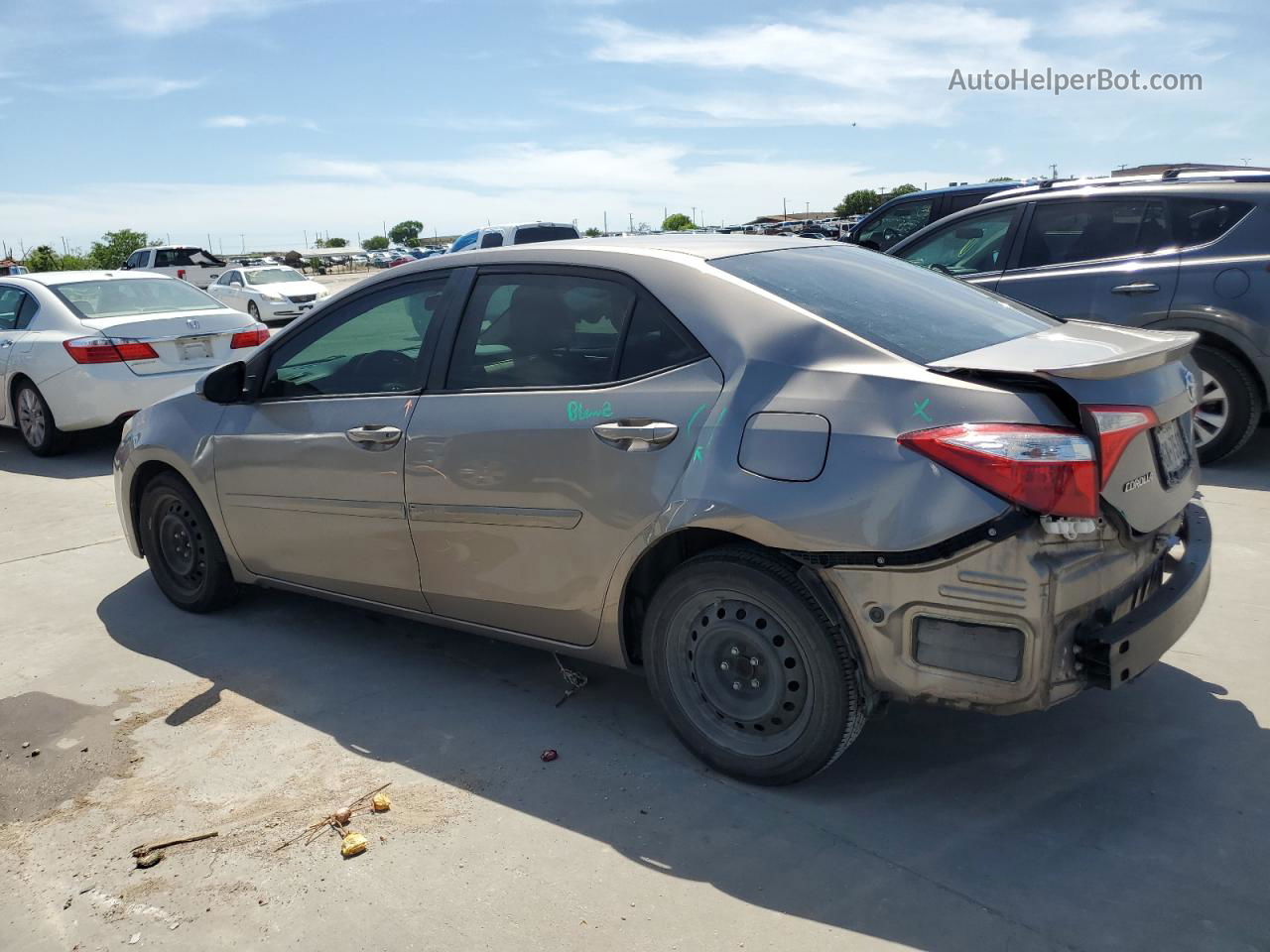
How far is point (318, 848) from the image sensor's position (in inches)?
123

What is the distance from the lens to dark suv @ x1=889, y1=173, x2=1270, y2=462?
255 inches

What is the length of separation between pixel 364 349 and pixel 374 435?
1.66 feet

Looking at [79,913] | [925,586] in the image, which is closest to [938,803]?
[925,586]

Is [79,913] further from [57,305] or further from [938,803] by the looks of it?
[57,305]

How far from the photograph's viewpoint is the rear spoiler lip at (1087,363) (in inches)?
111

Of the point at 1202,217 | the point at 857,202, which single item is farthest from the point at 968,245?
the point at 857,202

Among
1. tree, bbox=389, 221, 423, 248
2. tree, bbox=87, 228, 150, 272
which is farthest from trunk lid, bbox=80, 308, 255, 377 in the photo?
tree, bbox=389, 221, 423, 248

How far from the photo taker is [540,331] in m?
3.71

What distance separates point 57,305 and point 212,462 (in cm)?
546

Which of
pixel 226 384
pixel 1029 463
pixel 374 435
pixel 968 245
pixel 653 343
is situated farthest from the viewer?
pixel 968 245

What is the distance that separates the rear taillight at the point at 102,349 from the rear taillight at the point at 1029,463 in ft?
25.2

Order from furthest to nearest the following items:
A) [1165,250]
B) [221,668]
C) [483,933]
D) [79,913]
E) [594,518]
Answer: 1. [1165,250]
2. [221,668]
3. [594,518]
4. [79,913]
5. [483,933]

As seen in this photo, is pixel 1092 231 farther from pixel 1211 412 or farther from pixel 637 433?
pixel 637 433

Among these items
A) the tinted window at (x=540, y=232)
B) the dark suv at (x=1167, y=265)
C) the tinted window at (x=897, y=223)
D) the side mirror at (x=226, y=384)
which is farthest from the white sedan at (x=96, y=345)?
the tinted window at (x=540, y=232)
